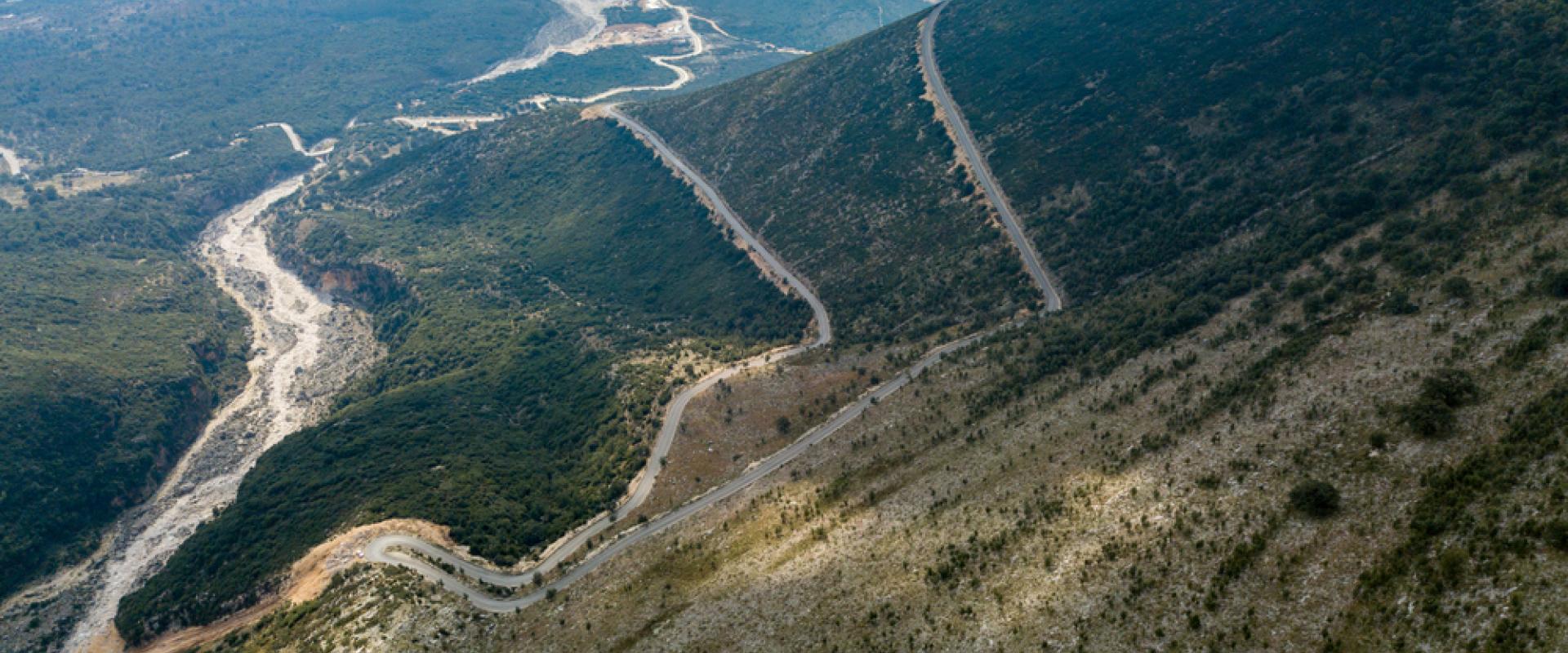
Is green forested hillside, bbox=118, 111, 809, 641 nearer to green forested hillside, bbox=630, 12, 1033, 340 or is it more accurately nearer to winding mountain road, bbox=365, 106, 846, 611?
winding mountain road, bbox=365, 106, 846, 611

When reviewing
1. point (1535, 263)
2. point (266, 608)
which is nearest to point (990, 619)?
point (1535, 263)

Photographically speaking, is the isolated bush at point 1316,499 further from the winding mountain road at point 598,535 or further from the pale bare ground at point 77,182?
the pale bare ground at point 77,182

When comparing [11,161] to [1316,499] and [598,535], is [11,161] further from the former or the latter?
[1316,499]

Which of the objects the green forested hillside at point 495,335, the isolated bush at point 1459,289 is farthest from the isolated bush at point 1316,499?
the green forested hillside at point 495,335

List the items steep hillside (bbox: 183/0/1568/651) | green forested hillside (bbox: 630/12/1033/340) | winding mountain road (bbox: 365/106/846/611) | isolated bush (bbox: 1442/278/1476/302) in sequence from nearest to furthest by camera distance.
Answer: steep hillside (bbox: 183/0/1568/651) < isolated bush (bbox: 1442/278/1476/302) < winding mountain road (bbox: 365/106/846/611) < green forested hillside (bbox: 630/12/1033/340)

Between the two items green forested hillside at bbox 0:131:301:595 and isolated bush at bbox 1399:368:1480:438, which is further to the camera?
green forested hillside at bbox 0:131:301:595

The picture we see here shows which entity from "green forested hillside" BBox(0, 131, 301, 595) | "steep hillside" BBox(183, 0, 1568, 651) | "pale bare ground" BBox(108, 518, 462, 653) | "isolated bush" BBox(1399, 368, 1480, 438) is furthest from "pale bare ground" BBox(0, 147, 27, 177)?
"isolated bush" BBox(1399, 368, 1480, 438)

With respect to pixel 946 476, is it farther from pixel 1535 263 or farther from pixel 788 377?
pixel 1535 263
